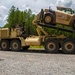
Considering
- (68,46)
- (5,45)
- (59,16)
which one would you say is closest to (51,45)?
(68,46)

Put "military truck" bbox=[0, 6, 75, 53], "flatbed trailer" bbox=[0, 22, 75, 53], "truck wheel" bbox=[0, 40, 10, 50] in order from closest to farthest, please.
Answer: "flatbed trailer" bbox=[0, 22, 75, 53] → "military truck" bbox=[0, 6, 75, 53] → "truck wheel" bbox=[0, 40, 10, 50]

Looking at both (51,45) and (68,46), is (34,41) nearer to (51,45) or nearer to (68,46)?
(51,45)

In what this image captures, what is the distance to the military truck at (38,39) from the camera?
72.6 feet

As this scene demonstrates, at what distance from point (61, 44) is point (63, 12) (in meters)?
2.72

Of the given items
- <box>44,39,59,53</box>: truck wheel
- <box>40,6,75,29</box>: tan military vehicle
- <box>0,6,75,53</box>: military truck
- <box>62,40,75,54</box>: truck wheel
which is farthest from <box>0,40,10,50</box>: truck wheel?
<box>62,40,75,54</box>: truck wheel

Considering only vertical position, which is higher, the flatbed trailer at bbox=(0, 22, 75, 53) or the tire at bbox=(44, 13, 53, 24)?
the tire at bbox=(44, 13, 53, 24)

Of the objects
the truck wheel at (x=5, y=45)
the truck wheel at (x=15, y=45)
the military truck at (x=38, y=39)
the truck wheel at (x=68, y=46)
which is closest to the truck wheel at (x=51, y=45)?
the military truck at (x=38, y=39)

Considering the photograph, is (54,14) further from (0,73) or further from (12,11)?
(12,11)

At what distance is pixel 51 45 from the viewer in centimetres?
2272

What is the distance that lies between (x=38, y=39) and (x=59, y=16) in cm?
266

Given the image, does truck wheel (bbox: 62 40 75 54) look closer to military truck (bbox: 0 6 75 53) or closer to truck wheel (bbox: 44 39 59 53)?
military truck (bbox: 0 6 75 53)

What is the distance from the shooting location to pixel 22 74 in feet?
35.9

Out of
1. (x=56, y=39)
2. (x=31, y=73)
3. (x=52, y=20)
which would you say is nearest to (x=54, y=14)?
(x=52, y=20)

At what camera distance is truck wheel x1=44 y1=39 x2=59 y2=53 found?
22.5m
